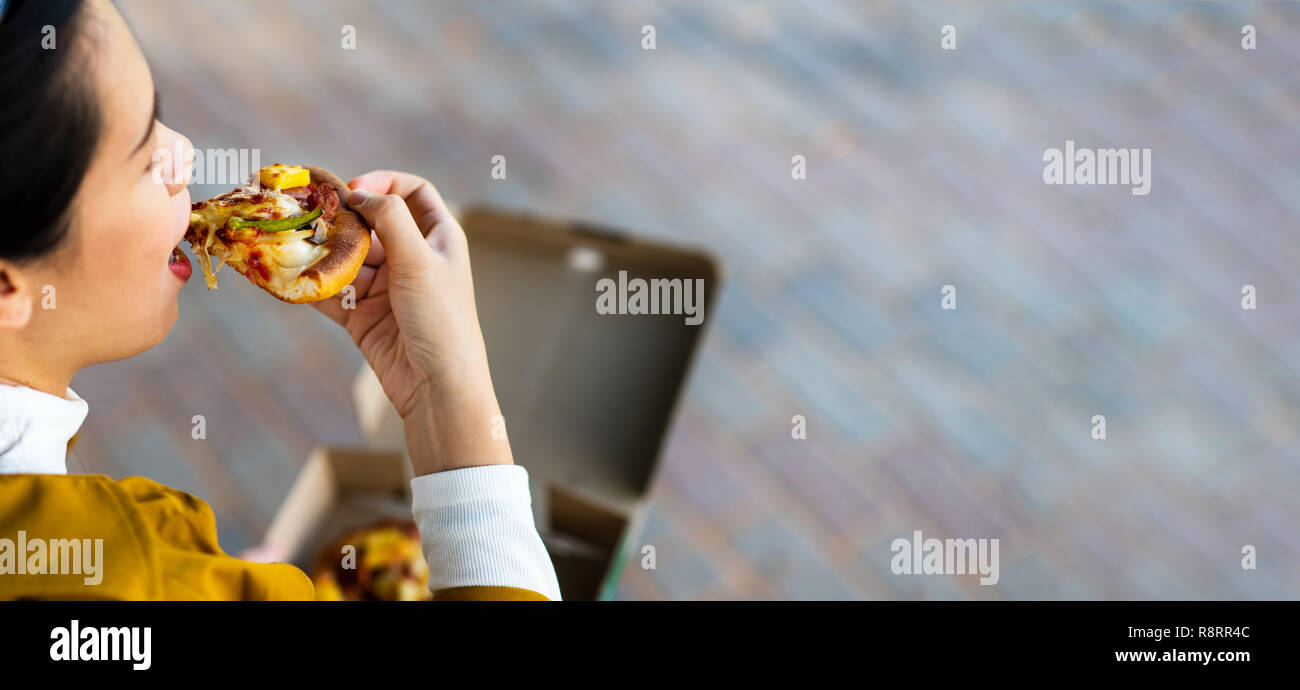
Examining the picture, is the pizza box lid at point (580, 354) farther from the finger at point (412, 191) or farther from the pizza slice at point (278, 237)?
the pizza slice at point (278, 237)

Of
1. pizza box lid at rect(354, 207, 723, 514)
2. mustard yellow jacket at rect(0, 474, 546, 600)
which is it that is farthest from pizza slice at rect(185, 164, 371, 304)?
pizza box lid at rect(354, 207, 723, 514)

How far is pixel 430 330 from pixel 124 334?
12.2 inches

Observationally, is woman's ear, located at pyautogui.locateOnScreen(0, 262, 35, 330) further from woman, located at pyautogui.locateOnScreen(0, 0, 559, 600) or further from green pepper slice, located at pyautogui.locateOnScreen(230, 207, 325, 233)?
green pepper slice, located at pyautogui.locateOnScreen(230, 207, 325, 233)

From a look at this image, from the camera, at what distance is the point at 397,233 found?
3.19 feet

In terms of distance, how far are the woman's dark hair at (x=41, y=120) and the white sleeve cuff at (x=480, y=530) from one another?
425mm

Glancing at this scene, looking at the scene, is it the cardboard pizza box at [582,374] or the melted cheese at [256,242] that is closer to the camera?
the melted cheese at [256,242]

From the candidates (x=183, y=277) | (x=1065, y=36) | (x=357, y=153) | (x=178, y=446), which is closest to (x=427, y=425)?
(x=183, y=277)

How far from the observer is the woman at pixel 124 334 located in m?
0.75

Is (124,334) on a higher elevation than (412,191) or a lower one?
lower

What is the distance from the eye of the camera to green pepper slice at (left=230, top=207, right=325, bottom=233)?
987 mm

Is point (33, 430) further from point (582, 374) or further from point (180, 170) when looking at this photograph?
point (582, 374)

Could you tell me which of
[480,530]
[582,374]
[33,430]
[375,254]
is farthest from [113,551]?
[582,374]

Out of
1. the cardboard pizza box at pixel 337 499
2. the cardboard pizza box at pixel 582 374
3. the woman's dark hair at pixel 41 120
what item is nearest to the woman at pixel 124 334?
the woman's dark hair at pixel 41 120

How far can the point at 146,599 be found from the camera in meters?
0.77
